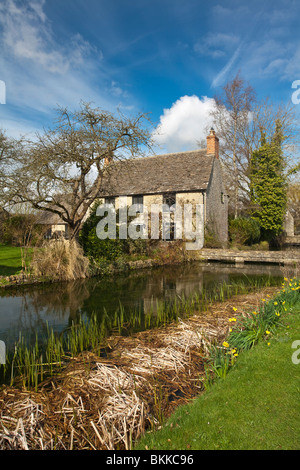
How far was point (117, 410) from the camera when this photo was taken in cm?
379

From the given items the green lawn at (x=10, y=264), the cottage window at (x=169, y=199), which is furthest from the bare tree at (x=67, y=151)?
the cottage window at (x=169, y=199)

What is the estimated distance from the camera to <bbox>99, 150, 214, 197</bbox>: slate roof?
76.7ft

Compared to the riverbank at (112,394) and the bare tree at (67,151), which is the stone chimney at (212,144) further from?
the riverbank at (112,394)

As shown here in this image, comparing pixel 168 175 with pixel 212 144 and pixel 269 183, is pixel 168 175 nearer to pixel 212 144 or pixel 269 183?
pixel 212 144

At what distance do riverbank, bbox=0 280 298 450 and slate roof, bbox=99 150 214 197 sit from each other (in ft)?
57.7

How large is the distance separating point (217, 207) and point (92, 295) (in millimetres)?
16648

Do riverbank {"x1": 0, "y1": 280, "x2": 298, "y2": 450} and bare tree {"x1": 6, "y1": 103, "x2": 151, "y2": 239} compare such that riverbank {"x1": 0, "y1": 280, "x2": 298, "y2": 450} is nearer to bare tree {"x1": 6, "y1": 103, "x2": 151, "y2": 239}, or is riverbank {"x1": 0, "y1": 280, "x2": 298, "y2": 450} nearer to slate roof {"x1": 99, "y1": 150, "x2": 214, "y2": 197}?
bare tree {"x1": 6, "y1": 103, "x2": 151, "y2": 239}

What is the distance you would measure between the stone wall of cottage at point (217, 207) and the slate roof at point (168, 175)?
950 millimetres

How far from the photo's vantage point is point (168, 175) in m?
25.4

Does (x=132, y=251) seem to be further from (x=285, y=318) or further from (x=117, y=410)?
(x=117, y=410)

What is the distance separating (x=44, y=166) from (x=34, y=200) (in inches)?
63.5

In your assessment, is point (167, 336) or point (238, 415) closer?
point (238, 415)

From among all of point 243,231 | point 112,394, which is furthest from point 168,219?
point 112,394

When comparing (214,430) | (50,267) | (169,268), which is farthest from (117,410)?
(169,268)
